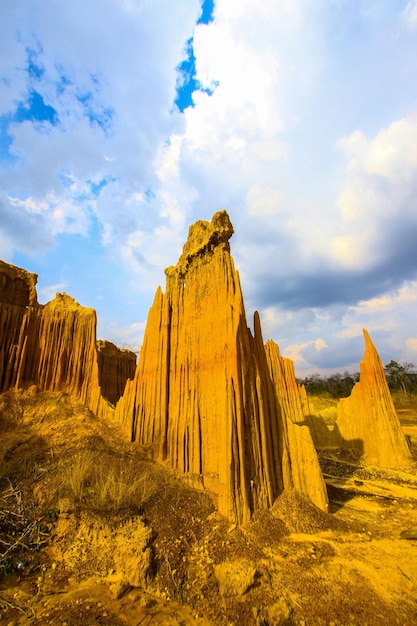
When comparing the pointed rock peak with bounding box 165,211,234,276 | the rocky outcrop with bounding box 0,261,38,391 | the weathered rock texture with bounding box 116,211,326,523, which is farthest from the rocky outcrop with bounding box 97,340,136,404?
the pointed rock peak with bounding box 165,211,234,276

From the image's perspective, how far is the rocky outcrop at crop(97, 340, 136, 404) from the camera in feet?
58.2

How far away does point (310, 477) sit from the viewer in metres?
8.24

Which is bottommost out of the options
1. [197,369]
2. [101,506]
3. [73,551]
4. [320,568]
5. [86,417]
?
[320,568]

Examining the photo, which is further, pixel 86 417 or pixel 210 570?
pixel 86 417

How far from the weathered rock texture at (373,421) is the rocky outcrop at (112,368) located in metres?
14.2

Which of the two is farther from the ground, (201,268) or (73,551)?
(201,268)

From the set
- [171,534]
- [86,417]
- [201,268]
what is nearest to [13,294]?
[86,417]

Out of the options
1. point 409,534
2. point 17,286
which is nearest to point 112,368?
point 17,286

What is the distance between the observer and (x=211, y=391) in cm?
876

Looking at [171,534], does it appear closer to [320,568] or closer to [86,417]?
[320,568]

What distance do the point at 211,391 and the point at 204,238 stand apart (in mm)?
5580

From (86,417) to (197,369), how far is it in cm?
528

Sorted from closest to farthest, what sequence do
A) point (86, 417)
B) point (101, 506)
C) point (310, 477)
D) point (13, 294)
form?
point (101, 506), point (310, 477), point (86, 417), point (13, 294)

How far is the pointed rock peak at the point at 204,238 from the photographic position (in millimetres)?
10352
